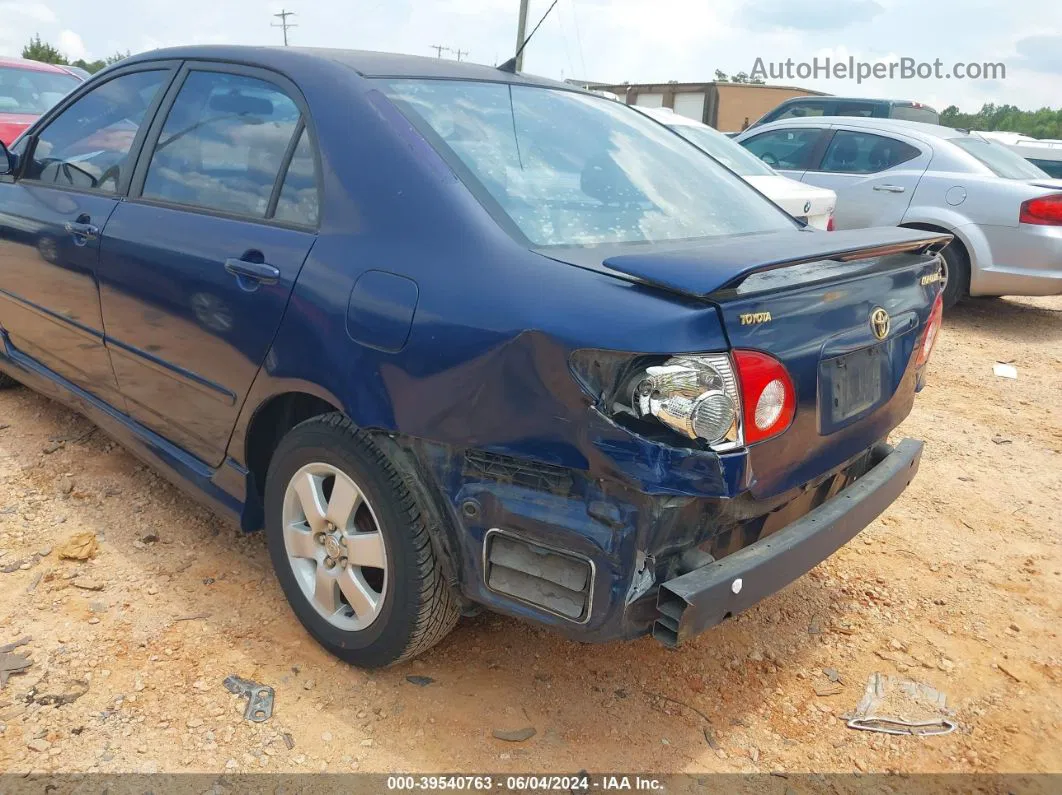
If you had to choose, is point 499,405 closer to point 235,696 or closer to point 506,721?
point 506,721

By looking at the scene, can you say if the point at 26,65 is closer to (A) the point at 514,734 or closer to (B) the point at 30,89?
(B) the point at 30,89

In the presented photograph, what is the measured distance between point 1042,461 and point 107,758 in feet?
14.5

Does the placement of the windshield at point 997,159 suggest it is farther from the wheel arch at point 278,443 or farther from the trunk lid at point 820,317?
the wheel arch at point 278,443

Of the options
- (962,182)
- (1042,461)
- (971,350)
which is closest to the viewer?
(1042,461)

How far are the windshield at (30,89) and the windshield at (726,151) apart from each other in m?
6.40

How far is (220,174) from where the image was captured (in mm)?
2668

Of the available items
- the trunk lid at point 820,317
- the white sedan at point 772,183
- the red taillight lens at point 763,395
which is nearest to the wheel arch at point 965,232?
the white sedan at point 772,183

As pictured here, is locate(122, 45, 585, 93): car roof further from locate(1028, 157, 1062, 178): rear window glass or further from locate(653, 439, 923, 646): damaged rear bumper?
locate(1028, 157, 1062, 178): rear window glass

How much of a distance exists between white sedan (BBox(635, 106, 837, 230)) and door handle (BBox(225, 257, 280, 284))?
3.77 m

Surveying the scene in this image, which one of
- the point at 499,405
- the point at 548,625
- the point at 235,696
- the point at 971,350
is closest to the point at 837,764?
the point at 548,625

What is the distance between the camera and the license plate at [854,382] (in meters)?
2.05

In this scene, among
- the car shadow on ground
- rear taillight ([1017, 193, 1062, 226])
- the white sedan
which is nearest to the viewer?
the white sedan

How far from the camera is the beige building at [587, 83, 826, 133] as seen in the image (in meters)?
21.7

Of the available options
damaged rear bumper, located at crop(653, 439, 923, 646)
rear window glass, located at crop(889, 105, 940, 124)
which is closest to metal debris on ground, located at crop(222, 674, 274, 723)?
damaged rear bumper, located at crop(653, 439, 923, 646)
